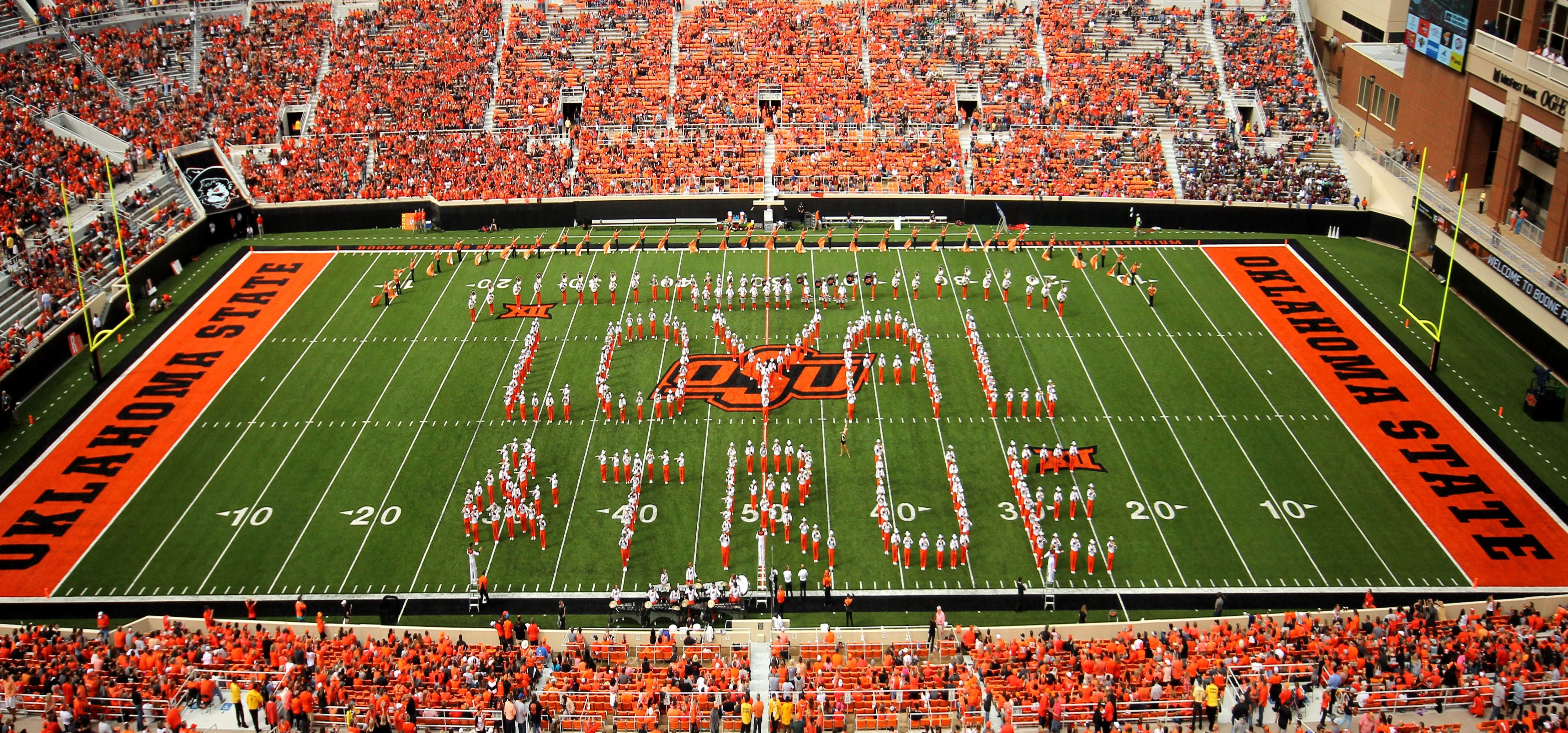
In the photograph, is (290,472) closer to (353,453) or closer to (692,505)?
(353,453)

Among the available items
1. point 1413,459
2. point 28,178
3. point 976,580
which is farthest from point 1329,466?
point 28,178

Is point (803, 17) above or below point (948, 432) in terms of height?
above

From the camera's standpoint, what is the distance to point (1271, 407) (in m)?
32.5

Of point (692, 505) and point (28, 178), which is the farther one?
point (28, 178)

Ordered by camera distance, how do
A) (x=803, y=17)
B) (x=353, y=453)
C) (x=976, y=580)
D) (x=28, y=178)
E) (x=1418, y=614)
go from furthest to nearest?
(x=803, y=17) → (x=28, y=178) → (x=353, y=453) → (x=976, y=580) → (x=1418, y=614)

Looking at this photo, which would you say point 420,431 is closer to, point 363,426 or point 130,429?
point 363,426

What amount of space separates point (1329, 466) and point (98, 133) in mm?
41122

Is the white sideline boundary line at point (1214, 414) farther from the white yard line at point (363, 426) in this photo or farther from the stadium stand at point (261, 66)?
the stadium stand at point (261, 66)

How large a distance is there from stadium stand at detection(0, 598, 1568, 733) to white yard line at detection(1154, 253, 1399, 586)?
3237 millimetres

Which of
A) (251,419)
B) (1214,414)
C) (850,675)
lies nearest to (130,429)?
(251,419)

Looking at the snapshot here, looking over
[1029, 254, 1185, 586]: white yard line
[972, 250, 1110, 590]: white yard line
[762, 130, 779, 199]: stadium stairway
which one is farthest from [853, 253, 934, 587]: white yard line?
[762, 130, 779, 199]: stadium stairway

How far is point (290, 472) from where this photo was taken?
30.5 meters

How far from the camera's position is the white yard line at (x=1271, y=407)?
26.9 m

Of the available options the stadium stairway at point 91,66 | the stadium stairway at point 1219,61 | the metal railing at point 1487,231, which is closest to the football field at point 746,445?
the metal railing at point 1487,231
